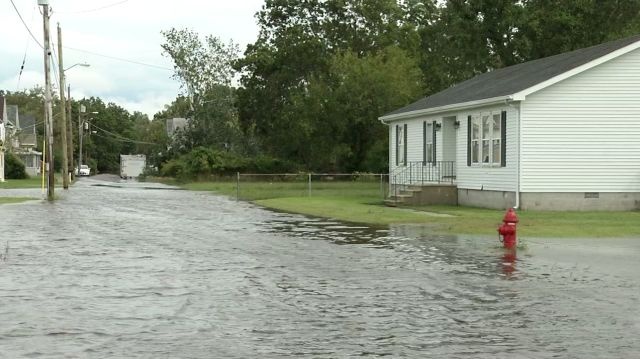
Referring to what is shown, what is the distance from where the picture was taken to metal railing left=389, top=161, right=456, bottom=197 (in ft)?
111

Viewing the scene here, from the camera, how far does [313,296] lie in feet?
36.9

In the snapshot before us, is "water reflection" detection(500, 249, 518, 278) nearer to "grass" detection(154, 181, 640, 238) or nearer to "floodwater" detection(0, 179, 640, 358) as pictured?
"floodwater" detection(0, 179, 640, 358)

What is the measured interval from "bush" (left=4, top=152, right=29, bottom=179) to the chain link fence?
2484 cm

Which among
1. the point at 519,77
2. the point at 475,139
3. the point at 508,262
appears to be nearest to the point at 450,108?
the point at 475,139

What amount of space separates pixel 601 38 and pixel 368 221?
93.9 feet

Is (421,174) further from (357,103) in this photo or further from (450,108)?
(357,103)

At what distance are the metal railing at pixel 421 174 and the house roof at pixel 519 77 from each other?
250 cm

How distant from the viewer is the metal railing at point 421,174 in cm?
3391

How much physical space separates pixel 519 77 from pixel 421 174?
6.99 meters

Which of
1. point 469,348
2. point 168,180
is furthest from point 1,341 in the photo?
point 168,180

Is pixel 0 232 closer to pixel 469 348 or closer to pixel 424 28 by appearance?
pixel 469 348

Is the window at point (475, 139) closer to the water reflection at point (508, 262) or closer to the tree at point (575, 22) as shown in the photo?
the water reflection at point (508, 262)

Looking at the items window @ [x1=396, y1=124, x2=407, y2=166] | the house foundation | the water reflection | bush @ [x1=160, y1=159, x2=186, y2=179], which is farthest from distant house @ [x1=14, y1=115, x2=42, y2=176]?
the water reflection

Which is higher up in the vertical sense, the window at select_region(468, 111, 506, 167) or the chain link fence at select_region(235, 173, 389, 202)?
the window at select_region(468, 111, 506, 167)
